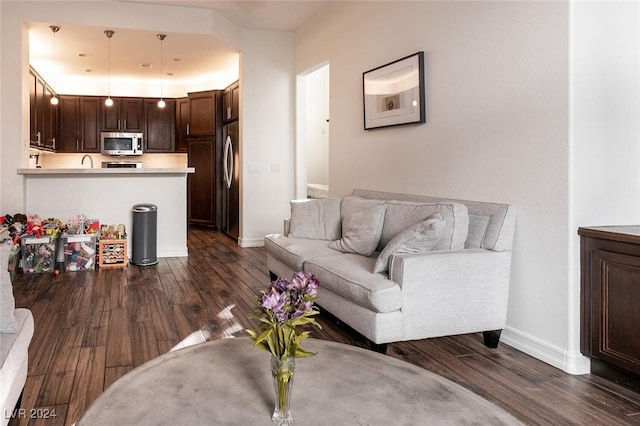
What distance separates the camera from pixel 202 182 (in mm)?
8445

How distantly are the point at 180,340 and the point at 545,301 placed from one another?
2099 millimetres

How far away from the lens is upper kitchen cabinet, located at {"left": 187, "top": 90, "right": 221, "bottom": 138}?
8.17m

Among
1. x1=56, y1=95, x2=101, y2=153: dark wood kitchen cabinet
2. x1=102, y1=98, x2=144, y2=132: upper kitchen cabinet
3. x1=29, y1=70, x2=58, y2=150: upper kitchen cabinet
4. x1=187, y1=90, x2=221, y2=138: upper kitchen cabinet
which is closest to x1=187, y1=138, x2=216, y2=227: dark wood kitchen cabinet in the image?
x1=187, y1=90, x2=221, y2=138: upper kitchen cabinet

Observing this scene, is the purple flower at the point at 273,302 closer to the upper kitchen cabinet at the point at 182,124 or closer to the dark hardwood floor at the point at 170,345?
the dark hardwood floor at the point at 170,345

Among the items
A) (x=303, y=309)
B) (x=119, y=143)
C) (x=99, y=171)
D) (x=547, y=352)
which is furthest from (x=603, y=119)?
(x=119, y=143)

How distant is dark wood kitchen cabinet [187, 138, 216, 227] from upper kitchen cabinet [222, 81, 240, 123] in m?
0.58

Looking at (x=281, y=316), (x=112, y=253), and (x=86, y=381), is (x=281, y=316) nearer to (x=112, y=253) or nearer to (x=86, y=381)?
(x=86, y=381)

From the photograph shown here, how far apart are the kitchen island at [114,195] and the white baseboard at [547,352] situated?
397 cm

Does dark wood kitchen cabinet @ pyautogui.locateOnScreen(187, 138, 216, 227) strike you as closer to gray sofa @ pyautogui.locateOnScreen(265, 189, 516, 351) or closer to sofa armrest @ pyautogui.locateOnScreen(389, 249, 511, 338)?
gray sofa @ pyautogui.locateOnScreen(265, 189, 516, 351)

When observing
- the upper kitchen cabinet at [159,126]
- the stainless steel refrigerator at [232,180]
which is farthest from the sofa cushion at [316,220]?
the upper kitchen cabinet at [159,126]

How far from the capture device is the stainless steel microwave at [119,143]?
8.70m

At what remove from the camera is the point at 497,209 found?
2.93 m

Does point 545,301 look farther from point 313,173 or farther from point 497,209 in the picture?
point 313,173

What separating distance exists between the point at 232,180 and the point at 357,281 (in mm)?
4951
